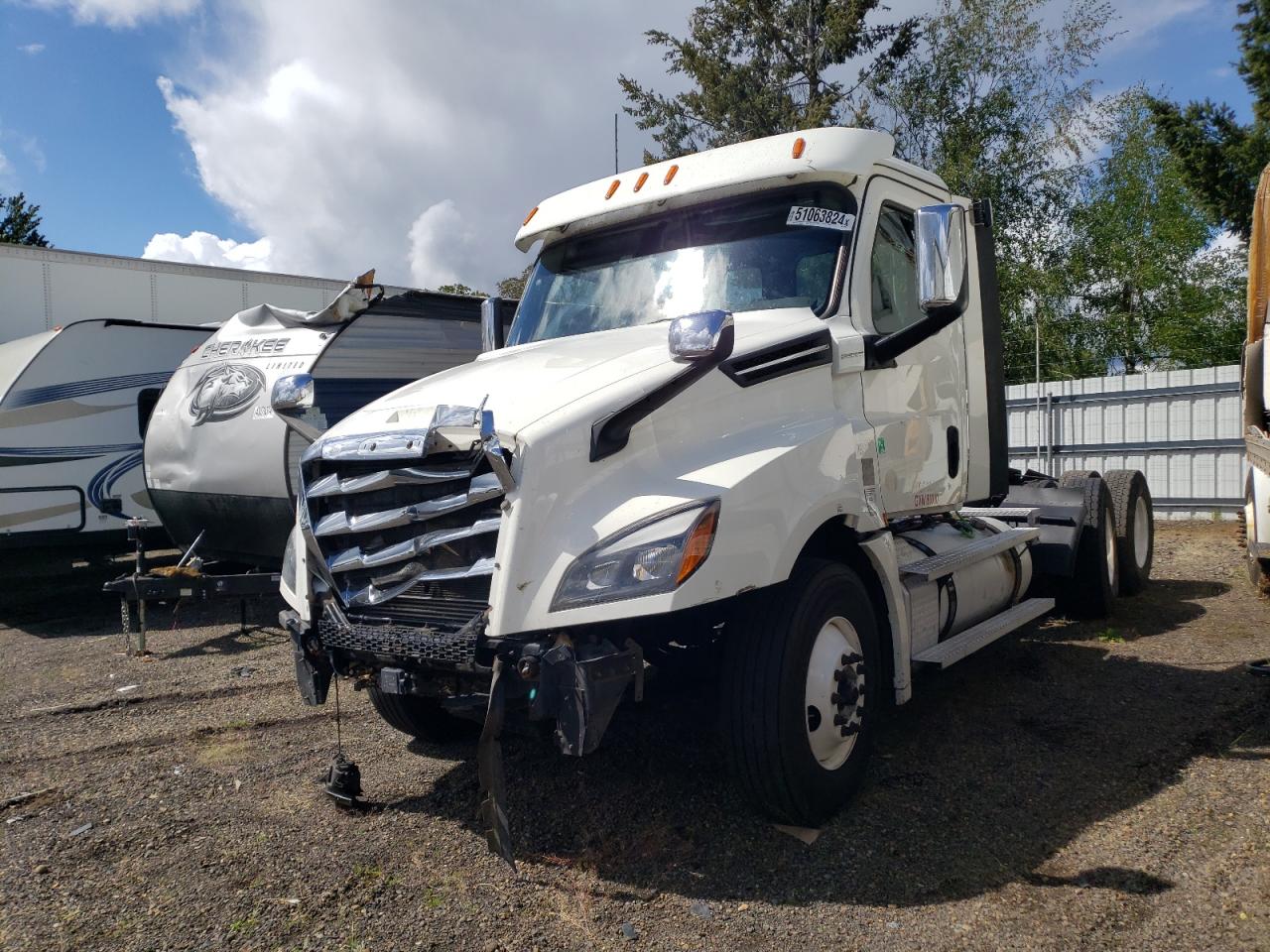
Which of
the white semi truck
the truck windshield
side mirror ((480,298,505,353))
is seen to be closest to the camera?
the white semi truck

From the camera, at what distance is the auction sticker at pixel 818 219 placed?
4469mm

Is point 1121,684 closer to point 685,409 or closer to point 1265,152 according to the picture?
point 685,409

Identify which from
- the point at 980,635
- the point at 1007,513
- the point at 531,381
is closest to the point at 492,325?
the point at 531,381

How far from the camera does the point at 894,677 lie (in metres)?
4.28

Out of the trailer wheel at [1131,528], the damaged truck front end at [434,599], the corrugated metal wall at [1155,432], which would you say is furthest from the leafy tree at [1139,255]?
the damaged truck front end at [434,599]

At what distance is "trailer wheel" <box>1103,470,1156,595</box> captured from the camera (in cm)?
812

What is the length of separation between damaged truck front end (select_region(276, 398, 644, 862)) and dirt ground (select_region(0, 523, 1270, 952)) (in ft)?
1.79

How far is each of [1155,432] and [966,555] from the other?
9.66 metres

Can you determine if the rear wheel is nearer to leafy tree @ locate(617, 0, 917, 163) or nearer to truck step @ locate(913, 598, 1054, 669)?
truck step @ locate(913, 598, 1054, 669)

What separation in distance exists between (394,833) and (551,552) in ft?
4.94

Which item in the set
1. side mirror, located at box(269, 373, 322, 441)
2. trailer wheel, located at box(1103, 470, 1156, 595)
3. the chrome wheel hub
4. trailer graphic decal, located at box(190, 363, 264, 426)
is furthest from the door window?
trailer graphic decal, located at box(190, 363, 264, 426)

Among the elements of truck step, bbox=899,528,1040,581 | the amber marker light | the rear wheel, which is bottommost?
truck step, bbox=899,528,1040,581

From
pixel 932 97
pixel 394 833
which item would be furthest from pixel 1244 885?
pixel 932 97

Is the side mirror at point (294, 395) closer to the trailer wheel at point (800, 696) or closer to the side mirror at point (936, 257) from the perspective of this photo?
the trailer wheel at point (800, 696)
